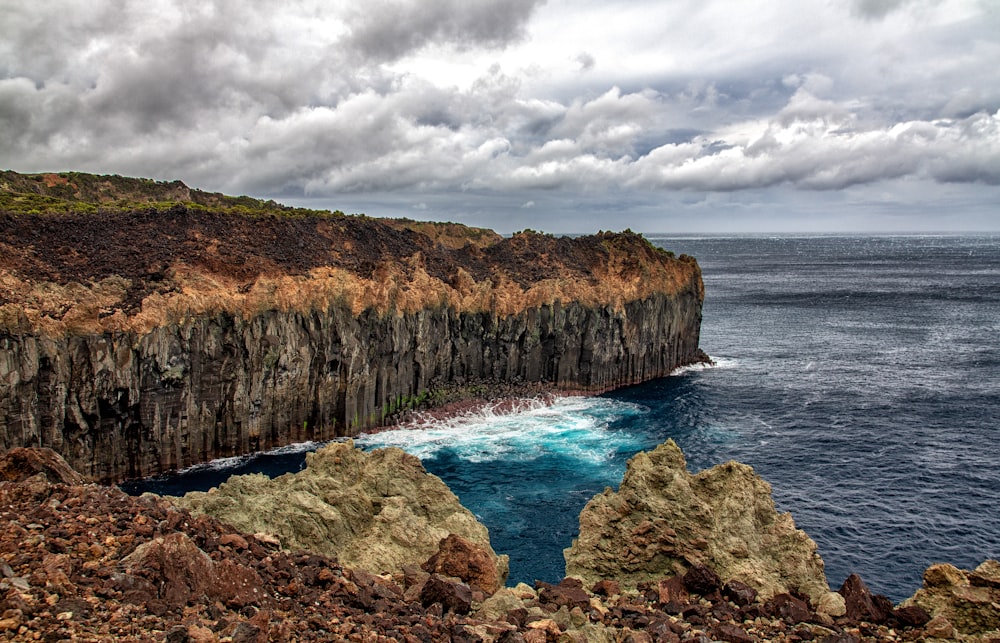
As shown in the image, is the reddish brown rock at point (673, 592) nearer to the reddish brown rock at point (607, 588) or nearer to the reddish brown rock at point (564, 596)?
the reddish brown rock at point (607, 588)

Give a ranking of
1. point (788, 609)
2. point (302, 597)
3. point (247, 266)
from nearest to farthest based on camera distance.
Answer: point (302, 597) → point (788, 609) → point (247, 266)

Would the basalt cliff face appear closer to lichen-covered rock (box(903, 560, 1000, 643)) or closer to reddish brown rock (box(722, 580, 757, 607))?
reddish brown rock (box(722, 580, 757, 607))

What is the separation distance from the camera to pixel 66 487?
1487cm

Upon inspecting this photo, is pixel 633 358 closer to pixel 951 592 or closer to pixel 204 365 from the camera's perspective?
pixel 204 365

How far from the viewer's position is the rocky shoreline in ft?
36.7

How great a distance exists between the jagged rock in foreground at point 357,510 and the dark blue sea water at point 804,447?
15.2 metres

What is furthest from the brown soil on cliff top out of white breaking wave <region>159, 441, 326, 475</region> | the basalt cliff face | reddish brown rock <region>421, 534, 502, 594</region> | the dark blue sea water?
reddish brown rock <region>421, 534, 502, 594</region>

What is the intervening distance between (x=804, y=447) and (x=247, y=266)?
4998cm

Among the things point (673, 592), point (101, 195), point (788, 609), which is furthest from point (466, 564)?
point (101, 195)

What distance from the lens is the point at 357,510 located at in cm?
2195

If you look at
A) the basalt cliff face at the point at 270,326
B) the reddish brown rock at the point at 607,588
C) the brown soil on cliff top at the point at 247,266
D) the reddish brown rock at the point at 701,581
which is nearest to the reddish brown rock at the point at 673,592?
the reddish brown rock at the point at 701,581

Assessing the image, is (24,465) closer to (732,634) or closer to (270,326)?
(732,634)

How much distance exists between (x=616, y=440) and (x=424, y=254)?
109 ft

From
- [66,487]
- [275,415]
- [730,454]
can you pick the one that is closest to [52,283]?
[275,415]
